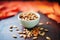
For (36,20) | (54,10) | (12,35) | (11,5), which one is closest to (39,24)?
(36,20)

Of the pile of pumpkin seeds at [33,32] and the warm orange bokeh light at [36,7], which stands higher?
the warm orange bokeh light at [36,7]

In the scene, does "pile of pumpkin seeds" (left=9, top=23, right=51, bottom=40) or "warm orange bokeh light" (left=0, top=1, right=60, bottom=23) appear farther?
"warm orange bokeh light" (left=0, top=1, right=60, bottom=23)

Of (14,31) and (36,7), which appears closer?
(14,31)

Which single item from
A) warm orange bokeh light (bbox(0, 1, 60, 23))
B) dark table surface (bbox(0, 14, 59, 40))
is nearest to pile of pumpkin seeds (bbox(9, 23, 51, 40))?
dark table surface (bbox(0, 14, 59, 40))

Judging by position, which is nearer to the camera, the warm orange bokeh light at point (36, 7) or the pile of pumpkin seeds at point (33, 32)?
the pile of pumpkin seeds at point (33, 32)

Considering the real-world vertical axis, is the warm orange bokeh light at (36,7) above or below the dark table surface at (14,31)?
above

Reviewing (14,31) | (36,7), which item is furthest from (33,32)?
(36,7)

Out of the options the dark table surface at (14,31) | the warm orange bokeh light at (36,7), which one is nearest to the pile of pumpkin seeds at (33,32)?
the dark table surface at (14,31)

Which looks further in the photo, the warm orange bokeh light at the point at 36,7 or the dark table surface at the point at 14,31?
the warm orange bokeh light at the point at 36,7

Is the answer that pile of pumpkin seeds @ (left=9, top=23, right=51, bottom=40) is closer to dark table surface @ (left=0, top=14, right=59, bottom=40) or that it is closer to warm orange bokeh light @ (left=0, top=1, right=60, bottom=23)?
dark table surface @ (left=0, top=14, right=59, bottom=40)

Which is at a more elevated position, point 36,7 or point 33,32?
point 36,7

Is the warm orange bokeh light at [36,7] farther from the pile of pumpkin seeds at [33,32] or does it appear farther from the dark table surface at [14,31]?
the pile of pumpkin seeds at [33,32]

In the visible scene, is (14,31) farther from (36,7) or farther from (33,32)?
(36,7)

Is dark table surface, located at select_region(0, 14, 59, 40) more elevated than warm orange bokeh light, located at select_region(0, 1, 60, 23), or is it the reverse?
warm orange bokeh light, located at select_region(0, 1, 60, 23)
